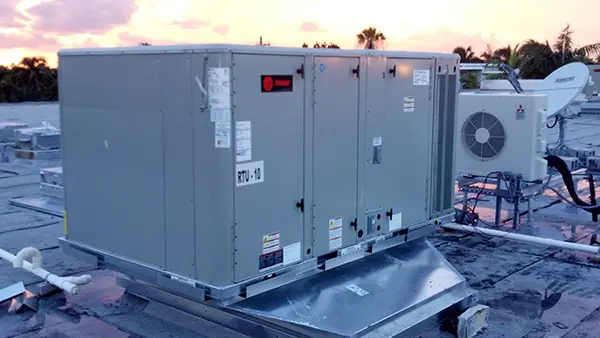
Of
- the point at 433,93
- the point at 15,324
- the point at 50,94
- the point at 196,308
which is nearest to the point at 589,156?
the point at 433,93

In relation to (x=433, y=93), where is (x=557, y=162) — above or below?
below

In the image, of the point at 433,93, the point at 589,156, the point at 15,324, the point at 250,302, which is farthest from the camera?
the point at 589,156

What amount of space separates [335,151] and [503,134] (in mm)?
4499

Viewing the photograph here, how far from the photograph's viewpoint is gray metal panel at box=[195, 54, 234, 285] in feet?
13.9

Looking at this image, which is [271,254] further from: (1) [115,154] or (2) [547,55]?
(2) [547,55]

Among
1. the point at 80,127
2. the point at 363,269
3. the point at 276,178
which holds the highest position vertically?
the point at 80,127

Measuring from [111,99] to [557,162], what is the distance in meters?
6.60

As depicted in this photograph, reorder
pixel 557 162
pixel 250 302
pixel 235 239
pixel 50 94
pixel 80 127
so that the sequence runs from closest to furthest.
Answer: pixel 235 239 → pixel 250 302 → pixel 80 127 → pixel 557 162 → pixel 50 94

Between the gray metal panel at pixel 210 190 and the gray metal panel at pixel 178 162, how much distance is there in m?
0.07

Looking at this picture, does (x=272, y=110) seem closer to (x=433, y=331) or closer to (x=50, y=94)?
(x=433, y=331)

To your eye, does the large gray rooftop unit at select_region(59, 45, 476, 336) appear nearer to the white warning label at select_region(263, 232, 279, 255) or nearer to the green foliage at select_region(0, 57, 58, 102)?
the white warning label at select_region(263, 232, 279, 255)

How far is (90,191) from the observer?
5.36 meters

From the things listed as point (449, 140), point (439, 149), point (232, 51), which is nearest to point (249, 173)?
point (232, 51)

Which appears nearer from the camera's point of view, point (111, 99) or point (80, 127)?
point (111, 99)
